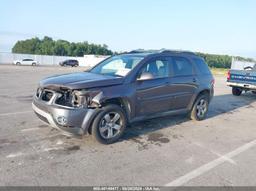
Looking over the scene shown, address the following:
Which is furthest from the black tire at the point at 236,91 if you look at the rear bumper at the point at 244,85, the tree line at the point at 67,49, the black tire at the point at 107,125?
the tree line at the point at 67,49

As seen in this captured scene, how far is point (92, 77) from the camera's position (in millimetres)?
4922

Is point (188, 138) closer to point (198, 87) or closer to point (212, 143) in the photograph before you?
point (212, 143)

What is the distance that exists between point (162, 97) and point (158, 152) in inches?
59.0

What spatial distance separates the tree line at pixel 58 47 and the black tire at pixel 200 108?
8014 centimetres

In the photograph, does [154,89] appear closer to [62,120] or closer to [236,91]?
[62,120]

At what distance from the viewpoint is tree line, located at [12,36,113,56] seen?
82.5 metres

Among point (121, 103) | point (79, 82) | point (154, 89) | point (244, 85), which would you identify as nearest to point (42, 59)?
point (244, 85)

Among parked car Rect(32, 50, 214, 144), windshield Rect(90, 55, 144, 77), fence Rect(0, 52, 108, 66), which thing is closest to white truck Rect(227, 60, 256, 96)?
parked car Rect(32, 50, 214, 144)

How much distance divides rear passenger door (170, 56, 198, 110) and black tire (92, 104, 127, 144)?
161 cm

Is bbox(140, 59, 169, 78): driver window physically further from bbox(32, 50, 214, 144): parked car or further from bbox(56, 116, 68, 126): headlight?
bbox(56, 116, 68, 126): headlight

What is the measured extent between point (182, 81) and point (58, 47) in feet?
267

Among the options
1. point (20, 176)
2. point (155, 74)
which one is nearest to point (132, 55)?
point (155, 74)

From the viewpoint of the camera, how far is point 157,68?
18.3 feet

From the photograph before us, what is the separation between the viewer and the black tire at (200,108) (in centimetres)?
677
